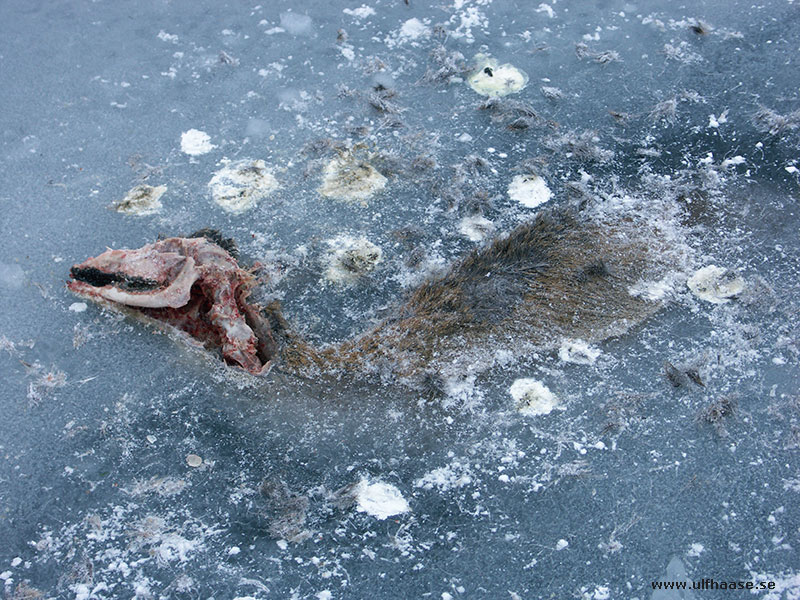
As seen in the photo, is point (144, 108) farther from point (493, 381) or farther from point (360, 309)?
point (493, 381)

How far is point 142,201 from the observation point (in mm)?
2988

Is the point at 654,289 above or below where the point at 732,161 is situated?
below

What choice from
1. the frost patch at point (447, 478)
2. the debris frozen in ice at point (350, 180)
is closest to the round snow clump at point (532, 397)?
the frost patch at point (447, 478)

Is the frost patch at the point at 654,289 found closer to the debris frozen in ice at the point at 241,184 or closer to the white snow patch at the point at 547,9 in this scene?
the debris frozen in ice at the point at 241,184

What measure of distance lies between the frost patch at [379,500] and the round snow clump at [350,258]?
890mm

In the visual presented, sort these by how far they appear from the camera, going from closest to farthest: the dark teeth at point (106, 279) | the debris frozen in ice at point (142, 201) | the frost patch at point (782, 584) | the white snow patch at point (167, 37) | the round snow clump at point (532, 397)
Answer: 1. the frost patch at point (782, 584)
2. the round snow clump at point (532, 397)
3. the dark teeth at point (106, 279)
4. the debris frozen in ice at point (142, 201)
5. the white snow patch at point (167, 37)

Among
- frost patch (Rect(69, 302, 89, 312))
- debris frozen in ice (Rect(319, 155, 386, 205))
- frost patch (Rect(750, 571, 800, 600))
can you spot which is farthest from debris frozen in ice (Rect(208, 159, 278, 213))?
frost patch (Rect(750, 571, 800, 600))

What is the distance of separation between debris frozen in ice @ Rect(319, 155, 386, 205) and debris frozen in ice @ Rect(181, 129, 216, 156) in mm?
628

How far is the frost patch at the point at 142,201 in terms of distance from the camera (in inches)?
116

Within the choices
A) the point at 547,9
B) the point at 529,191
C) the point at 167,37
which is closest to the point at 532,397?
the point at 529,191

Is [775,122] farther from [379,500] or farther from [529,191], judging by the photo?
[379,500]

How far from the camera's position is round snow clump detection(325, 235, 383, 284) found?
8.92ft

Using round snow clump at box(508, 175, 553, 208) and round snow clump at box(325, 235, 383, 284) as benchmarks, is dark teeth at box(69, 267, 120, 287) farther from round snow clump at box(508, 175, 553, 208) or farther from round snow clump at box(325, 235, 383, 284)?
round snow clump at box(508, 175, 553, 208)

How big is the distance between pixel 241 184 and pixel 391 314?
1.06 metres
